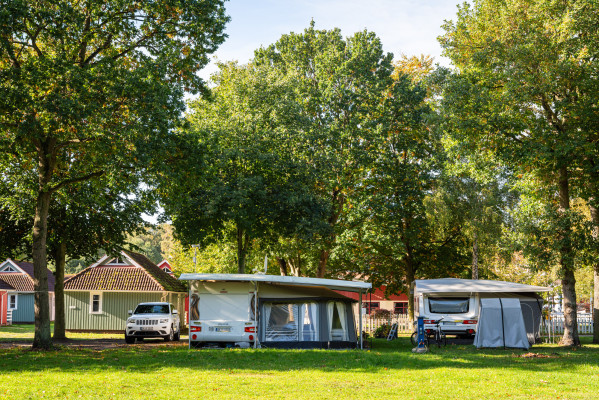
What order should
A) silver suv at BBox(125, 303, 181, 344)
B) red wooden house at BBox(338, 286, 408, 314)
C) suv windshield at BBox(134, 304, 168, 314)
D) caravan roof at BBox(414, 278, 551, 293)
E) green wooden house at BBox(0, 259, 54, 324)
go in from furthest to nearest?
red wooden house at BBox(338, 286, 408, 314)
green wooden house at BBox(0, 259, 54, 324)
suv windshield at BBox(134, 304, 168, 314)
silver suv at BBox(125, 303, 181, 344)
caravan roof at BBox(414, 278, 551, 293)

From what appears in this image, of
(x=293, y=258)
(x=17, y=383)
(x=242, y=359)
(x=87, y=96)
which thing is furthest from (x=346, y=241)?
(x=17, y=383)

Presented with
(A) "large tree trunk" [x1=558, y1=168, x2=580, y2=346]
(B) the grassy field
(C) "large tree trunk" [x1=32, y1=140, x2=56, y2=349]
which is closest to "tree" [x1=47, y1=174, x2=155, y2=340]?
(C) "large tree trunk" [x1=32, y1=140, x2=56, y2=349]

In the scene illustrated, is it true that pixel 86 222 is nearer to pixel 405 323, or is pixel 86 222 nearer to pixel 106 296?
pixel 106 296

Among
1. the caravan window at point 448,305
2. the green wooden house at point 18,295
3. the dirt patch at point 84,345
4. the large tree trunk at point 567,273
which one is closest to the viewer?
the dirt patch at point 84,345

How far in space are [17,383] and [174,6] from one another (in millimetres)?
12347

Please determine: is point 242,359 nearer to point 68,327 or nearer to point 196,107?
point 196,107

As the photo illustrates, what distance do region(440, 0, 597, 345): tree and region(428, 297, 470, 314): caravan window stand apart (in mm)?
3763

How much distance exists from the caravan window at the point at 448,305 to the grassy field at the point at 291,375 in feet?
17.4

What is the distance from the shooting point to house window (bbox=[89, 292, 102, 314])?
38.2 metres

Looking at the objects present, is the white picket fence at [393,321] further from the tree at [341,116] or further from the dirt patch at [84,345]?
the dirt patch at [84,345]

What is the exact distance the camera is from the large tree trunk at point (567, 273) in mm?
22578

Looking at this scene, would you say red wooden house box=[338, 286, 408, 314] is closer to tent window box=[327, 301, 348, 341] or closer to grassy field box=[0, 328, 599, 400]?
tent window box=[327, 301, 348, 341]

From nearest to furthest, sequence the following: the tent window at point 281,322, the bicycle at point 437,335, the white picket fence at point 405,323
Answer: the tent window at point 281,322, the bicycle at point 437,335, the white picket fence at point 405,323

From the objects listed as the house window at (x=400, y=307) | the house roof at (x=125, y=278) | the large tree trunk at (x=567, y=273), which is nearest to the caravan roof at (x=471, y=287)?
the large tree trunk at (x=567, y=273)
